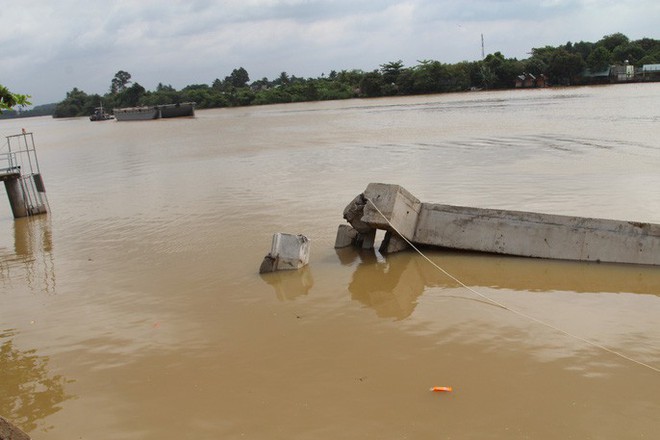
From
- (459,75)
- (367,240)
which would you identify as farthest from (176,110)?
(367,240)

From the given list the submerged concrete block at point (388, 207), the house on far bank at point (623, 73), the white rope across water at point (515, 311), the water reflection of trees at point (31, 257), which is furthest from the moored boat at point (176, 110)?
the white rope across water at point (515, 311)

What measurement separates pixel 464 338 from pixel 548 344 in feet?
2.55

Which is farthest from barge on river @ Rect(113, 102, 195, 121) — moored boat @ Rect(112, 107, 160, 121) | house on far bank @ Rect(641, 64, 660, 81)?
house on far bank @ Rect(641, 64, 660, 81)

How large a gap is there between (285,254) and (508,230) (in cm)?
304

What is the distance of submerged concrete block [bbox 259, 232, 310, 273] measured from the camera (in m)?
8.68

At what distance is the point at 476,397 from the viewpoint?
16.6 feet

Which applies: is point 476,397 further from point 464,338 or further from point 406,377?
point 464,338

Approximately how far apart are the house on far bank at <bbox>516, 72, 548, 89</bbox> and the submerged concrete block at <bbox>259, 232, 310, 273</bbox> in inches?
3414

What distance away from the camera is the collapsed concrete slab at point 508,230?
797cm

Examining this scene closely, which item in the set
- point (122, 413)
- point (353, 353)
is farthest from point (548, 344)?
point (122, 413)

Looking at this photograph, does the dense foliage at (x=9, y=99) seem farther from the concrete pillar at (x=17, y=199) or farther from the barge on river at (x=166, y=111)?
the barge on river at (x=166, y=111)

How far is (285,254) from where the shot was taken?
8.69m

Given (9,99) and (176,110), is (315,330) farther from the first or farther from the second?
(176,110)

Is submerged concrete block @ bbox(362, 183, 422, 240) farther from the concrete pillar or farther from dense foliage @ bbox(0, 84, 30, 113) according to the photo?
the concrete pillar
